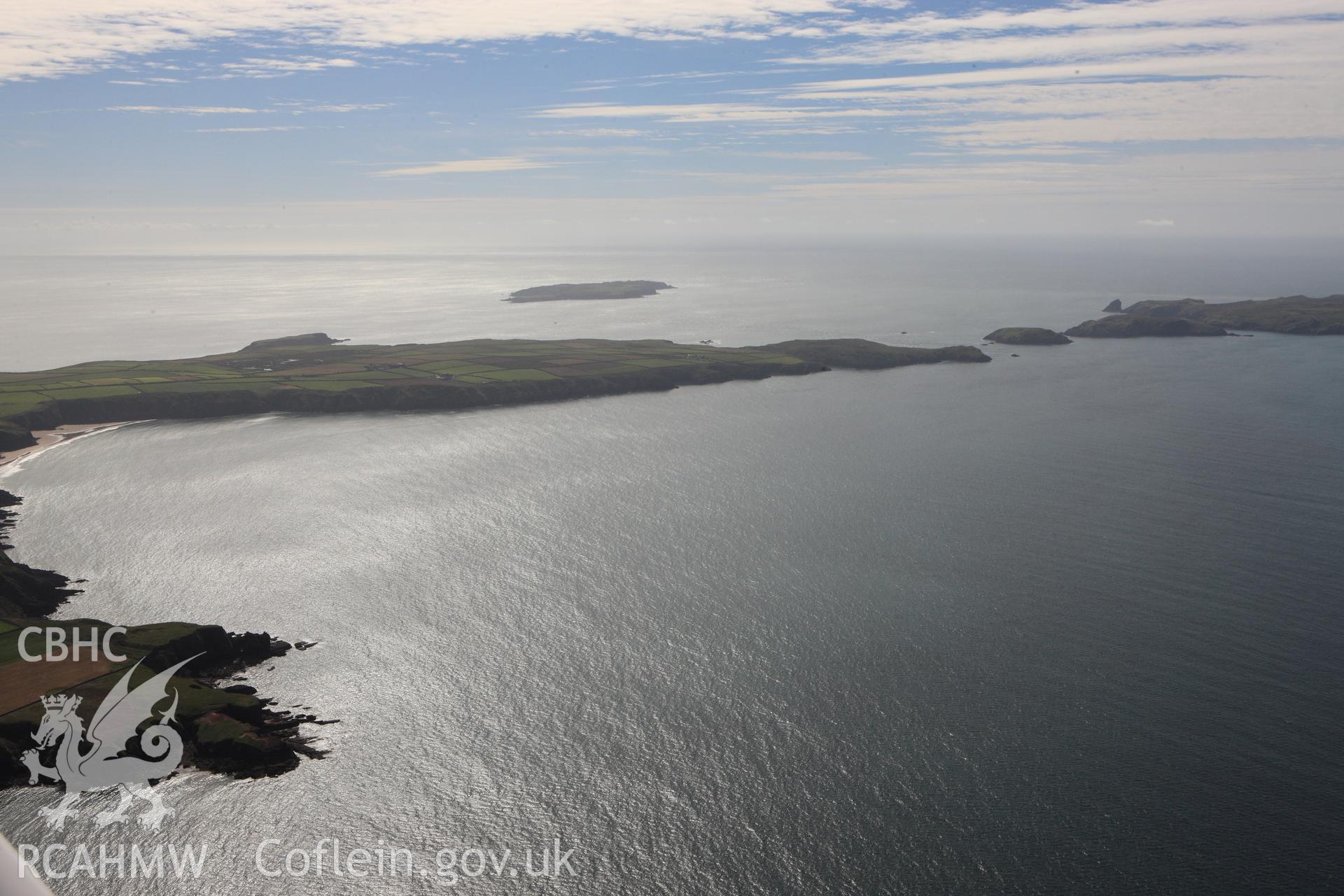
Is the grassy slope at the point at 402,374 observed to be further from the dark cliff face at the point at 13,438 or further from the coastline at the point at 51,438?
the dark cliff face at the point at 13,438

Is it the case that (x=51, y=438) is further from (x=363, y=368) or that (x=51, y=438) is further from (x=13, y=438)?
(x=363, y=368)

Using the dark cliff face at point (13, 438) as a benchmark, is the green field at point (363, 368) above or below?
above

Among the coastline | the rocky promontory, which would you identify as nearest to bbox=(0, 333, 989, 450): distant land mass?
the coastline

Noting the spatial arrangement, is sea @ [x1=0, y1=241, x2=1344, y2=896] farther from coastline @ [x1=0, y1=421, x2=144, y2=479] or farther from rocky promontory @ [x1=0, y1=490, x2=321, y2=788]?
coastline @ [x1=0, y1=421, x2=144, y2=479]

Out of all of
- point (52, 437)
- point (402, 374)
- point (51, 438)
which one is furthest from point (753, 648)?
point (402, 374)

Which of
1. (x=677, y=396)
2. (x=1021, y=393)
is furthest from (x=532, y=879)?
(x=1021, y=393)

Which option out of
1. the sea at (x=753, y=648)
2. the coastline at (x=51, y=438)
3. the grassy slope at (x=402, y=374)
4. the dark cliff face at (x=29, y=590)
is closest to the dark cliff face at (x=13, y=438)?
the coastline at (x=51, y=438)
